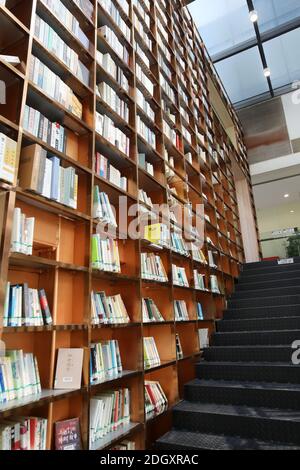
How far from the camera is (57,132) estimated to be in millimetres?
1948

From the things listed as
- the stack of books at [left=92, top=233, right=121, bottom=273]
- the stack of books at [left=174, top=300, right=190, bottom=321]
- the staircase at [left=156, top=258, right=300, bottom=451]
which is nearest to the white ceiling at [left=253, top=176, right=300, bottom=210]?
the staircase at [left=156, top=258, right=300, bottom=451]

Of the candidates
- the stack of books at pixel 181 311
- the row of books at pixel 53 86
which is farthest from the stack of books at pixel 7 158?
the stack of books at pixel 181 311

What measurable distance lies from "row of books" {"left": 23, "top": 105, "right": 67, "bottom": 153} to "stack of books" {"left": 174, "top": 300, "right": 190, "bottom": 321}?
5.94 ft

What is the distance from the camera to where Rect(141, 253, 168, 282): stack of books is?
254cm

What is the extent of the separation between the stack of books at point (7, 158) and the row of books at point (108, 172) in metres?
0.72

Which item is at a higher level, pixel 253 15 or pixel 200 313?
pixel 253 15

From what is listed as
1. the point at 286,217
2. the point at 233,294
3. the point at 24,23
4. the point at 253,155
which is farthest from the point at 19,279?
the point at 286,217

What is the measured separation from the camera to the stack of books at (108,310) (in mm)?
1920

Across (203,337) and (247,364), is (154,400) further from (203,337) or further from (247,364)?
(203,337)

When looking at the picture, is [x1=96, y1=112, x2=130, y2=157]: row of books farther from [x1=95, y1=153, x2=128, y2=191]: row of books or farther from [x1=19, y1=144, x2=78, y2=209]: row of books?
[x1=19, y1=144, x2=78, y2=209]: row of books

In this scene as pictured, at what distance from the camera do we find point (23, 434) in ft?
4.57

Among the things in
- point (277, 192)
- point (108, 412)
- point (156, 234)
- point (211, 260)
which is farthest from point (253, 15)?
point (108, 412)

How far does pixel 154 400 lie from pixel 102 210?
150 centimetres

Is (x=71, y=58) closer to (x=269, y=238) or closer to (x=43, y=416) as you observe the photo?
(x=43, y=416)
